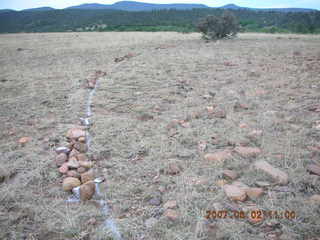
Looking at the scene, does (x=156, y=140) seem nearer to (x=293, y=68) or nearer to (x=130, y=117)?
(x=130, y=117)

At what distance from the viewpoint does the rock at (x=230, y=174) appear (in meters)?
2.01

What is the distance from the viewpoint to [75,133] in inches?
111

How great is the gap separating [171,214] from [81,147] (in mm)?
1356

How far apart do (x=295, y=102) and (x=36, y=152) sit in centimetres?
360

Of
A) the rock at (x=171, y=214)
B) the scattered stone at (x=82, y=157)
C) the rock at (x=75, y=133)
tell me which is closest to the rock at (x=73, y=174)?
the scattered stone at (x=82, y=157)

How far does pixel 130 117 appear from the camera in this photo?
10.9ft

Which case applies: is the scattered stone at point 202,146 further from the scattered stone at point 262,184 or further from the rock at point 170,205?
the rock at point 170,205

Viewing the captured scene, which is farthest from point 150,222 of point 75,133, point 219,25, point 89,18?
point 89,18

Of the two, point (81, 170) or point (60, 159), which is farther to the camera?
point (60, 159)

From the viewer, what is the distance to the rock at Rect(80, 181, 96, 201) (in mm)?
1884

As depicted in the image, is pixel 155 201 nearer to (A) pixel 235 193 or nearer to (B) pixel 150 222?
(B) pixel 150 222

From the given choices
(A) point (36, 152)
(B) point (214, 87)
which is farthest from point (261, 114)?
(A) point (36, 152)

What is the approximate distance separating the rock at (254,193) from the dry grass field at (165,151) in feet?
0.13

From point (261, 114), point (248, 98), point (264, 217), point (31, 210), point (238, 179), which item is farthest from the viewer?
point (248, 98)
